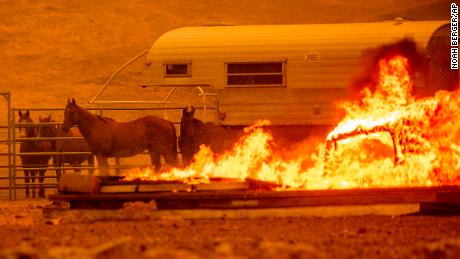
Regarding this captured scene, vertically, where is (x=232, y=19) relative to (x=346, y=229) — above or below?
above

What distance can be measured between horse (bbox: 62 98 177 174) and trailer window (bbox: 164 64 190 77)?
110 cm

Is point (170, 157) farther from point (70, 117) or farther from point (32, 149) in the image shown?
point (32, 149)

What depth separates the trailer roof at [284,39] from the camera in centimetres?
2489

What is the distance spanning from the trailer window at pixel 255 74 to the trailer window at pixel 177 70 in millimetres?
841

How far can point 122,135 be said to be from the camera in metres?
24.5

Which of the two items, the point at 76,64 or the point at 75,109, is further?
the point at 76,64

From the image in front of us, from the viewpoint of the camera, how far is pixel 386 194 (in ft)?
56.2

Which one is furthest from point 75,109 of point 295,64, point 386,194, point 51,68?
point 51,68

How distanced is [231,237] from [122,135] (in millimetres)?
10049

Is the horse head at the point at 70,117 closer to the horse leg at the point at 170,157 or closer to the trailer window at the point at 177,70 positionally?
the horse leg at the point at 170,157

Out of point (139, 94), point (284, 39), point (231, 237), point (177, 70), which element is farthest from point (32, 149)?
point (139, 94)

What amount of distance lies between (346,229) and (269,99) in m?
9.33

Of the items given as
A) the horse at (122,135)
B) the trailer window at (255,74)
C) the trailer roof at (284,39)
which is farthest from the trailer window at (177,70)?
the horse at (122,135)

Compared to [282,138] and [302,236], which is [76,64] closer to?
[282,138]
